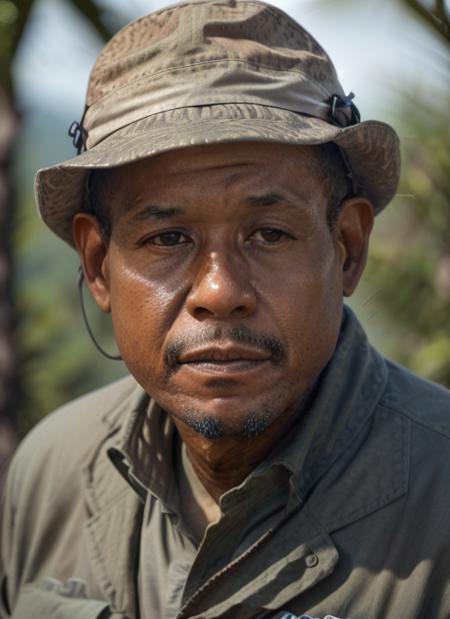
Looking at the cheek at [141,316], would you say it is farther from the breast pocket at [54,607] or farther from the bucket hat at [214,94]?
the breast pocket at [54,607]

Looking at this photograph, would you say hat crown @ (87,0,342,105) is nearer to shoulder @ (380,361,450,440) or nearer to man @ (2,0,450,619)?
man @ (2,0,450,619)

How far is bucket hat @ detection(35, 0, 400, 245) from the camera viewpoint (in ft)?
7.55

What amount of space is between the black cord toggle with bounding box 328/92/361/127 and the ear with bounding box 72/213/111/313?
2.14ft

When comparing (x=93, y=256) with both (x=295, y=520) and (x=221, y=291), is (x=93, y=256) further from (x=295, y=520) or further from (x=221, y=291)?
(x=295, y=520)

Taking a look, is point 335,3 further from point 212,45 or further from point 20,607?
point 20,607

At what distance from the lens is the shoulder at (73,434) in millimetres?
3006

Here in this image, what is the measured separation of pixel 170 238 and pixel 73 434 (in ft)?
3.07

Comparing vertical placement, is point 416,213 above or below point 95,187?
below

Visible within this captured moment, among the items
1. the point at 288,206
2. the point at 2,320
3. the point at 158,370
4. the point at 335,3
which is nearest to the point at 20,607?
the point at 158,370

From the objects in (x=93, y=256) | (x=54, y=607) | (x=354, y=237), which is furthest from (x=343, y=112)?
(x=54, y=607)

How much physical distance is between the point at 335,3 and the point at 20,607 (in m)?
1.93

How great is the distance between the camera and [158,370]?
2402 mm

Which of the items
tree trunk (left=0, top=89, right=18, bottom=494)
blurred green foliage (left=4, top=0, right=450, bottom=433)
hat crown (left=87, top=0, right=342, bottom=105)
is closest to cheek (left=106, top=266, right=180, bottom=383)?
hat crown (left=87, top=0, right=342, bottom=105)

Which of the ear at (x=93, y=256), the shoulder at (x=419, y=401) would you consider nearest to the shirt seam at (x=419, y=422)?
the shoulder at (x=419, y=401)
